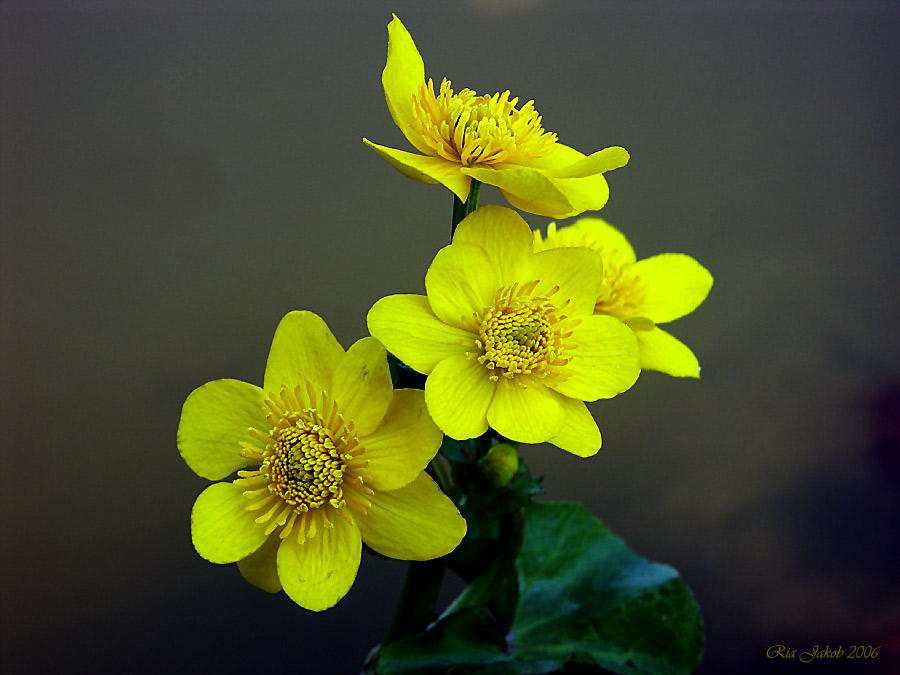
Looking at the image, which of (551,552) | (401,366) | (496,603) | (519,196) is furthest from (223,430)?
(551,552)

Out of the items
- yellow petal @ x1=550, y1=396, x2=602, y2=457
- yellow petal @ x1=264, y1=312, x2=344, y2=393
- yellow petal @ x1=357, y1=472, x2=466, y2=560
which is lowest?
yellow petal @ x1=357, y1=472, x2=466, y2=560

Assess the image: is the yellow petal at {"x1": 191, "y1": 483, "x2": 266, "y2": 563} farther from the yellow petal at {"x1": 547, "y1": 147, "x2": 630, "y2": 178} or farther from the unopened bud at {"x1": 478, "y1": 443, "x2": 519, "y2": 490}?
the yellow petal at {"x1": 547, "y1": 147, "x2": 630, "y2": 178}

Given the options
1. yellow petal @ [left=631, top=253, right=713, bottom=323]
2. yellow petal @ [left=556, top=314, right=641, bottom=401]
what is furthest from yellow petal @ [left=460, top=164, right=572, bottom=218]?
yellow petal @ [left=631, top=253, right=713, bottom=323]

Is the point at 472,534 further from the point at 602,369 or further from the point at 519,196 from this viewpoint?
the point at 519,196

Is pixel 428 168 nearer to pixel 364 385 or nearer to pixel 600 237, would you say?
pixel 364 385

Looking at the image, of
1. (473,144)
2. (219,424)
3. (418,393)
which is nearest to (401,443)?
(418,393)

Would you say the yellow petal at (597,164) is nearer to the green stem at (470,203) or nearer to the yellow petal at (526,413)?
the green stem at (470,203)
